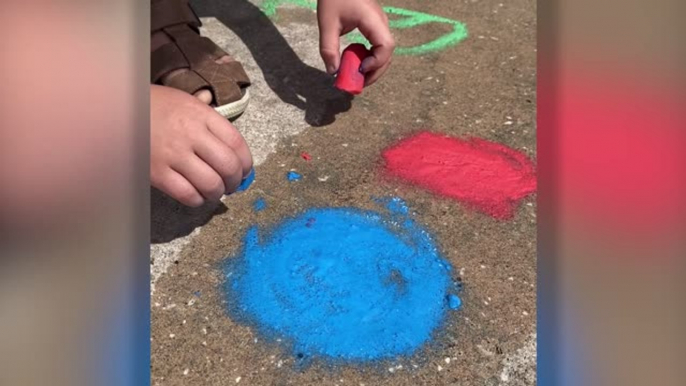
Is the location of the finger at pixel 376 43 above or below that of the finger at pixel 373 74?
above

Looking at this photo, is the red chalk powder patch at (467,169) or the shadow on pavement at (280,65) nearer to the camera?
the red chalk powder patch at (467,169)

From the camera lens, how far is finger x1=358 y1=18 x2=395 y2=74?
4.33 feet

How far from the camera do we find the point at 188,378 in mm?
918

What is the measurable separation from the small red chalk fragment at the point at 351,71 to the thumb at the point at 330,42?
1cm

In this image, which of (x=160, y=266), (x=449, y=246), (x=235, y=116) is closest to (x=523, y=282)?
(x=449, y=246)

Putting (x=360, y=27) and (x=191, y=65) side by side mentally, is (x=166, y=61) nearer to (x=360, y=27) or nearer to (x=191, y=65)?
(x=191, y=65)

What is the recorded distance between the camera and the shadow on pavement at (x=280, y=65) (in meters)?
1.46

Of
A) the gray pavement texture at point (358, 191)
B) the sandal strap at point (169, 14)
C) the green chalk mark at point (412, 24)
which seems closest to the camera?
the gray pavement texture at point (358, 191)

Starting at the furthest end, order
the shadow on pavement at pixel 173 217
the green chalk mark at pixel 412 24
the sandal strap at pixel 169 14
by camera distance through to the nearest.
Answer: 1. the green chalk mark at pixel 412 24
2. the sandal strap at pixel 169 14
3. the shadow on pavement at pixel 173 217
